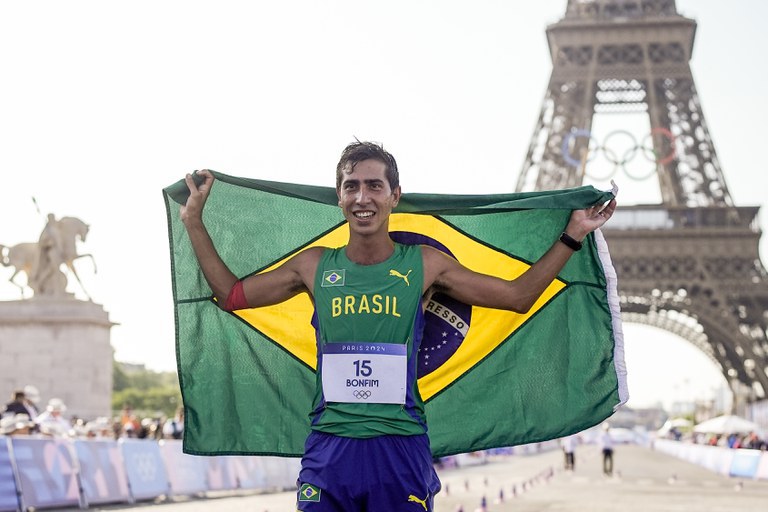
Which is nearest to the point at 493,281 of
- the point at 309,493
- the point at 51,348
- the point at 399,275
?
the point at 399,275

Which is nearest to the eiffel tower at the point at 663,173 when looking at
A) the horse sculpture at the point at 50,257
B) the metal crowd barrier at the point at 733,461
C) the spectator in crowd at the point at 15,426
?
the metal crowd barrier at the point at 733,461

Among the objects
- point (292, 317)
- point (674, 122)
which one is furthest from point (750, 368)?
point (292, 317)

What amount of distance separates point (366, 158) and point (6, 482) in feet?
34.7

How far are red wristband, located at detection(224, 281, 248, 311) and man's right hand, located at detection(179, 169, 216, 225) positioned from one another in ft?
1.23

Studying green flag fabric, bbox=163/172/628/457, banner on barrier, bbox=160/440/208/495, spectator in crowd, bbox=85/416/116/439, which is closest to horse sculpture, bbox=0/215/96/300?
spectator in crowd, bbox=85/416/116/439

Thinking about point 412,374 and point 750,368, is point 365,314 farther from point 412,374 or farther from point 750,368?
point 750,368

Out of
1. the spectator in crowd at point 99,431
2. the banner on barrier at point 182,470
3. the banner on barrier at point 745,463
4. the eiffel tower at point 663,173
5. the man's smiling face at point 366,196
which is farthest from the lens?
the eiffel tower at point 663,173

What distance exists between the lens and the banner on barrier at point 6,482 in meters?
14.4

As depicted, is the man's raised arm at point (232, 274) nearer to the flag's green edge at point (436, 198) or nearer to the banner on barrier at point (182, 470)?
the flag's green edge at point (436, 198)

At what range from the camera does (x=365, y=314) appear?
196 inches

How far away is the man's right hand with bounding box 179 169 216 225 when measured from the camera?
18.5 ft

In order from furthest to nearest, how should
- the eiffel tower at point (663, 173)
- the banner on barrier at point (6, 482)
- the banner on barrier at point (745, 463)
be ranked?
the eiffel tower at point (663, 173) < the banner on barrier at point (745, 463) < the banner on barrier at point (6, 482)

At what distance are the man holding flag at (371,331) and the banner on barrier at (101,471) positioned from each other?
1198 cm

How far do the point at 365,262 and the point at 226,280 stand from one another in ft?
2.26
